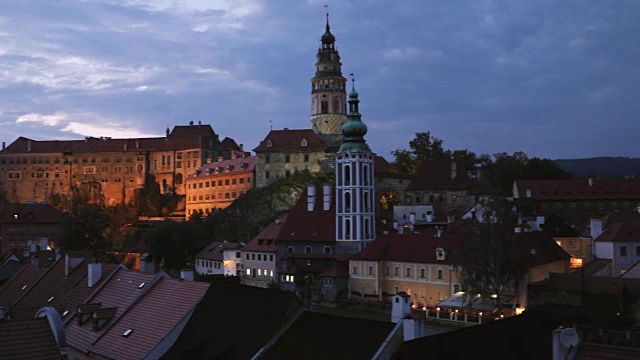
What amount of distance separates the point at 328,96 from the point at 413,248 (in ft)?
175

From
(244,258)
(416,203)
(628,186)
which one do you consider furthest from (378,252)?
(628,186)

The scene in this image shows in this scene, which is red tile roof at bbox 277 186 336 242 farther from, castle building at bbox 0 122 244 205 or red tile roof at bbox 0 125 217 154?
red tile roof at bbox 0 125 217 154

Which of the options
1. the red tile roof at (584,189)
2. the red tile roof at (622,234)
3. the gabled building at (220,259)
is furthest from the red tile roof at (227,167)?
Result: the red tile roof at (622,234)

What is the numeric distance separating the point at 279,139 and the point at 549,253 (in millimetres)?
54504

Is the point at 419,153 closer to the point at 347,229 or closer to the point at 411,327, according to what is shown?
the point at 347,229

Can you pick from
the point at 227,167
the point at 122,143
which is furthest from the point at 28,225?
the point at 122,143

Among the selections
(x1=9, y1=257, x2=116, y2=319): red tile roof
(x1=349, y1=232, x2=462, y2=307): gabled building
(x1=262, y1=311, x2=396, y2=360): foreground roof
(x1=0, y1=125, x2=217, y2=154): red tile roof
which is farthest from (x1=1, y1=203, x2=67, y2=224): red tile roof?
(x1=262, y1=311, x2=396, y2=360): foreground roof

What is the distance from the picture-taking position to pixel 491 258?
42.5m

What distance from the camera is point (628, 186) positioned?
242 ft

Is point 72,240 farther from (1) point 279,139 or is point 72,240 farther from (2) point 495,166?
(2) point 495,166

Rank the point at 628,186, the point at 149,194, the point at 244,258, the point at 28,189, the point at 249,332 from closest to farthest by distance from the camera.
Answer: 1. the point at 249,332
2. the point at 244,258
3. the point at 628,186
4. the point at 149,194
5. the point at 28,189

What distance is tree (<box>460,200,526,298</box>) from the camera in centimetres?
4244

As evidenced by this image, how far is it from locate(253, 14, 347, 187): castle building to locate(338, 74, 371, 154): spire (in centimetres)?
2426

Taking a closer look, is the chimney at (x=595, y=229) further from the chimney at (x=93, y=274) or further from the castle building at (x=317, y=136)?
the castle building at (x=317, y=136)
